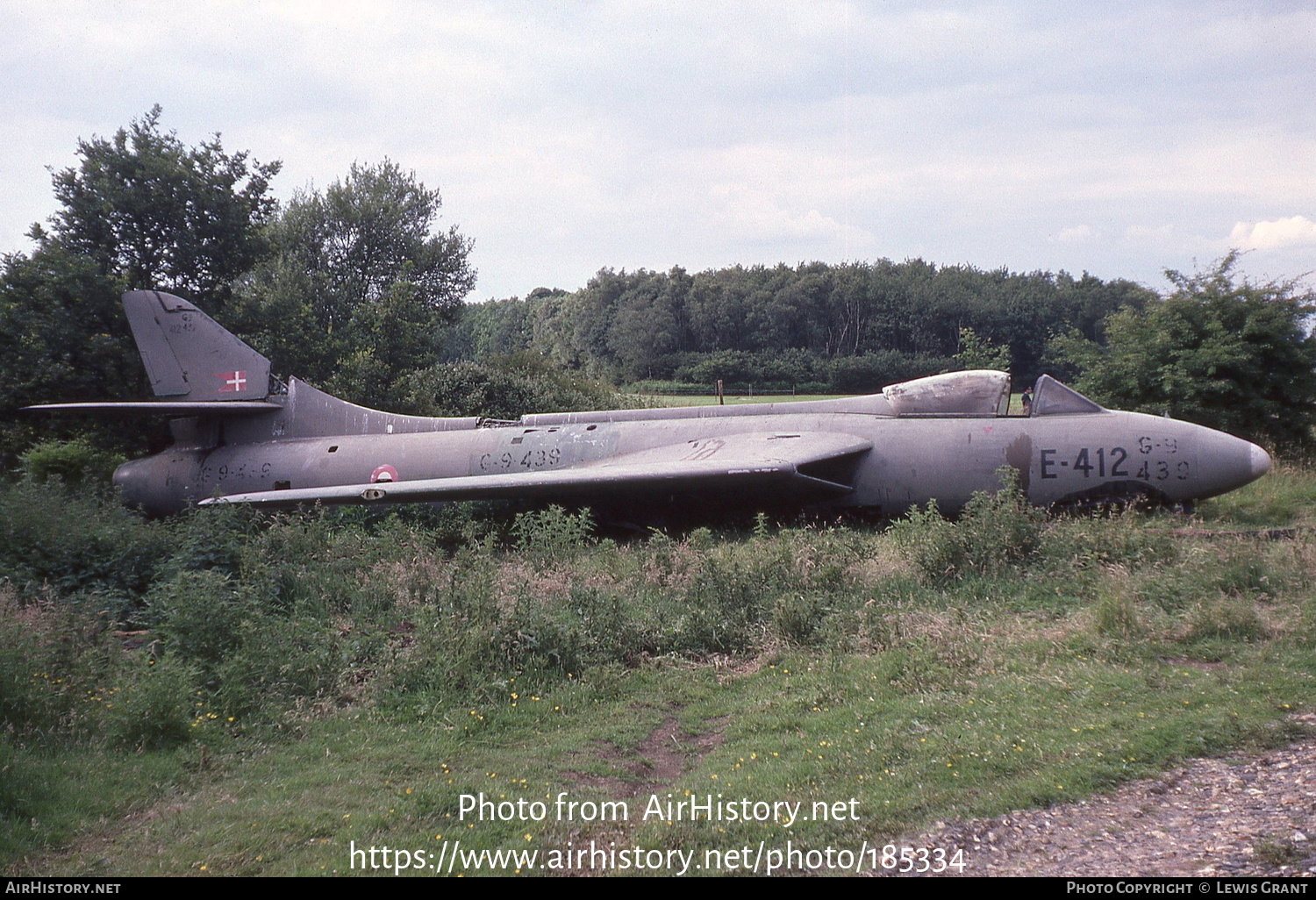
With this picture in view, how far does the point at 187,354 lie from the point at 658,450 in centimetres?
964

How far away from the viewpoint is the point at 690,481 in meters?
12.4

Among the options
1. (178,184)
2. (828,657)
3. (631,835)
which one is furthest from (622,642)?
(178,184)

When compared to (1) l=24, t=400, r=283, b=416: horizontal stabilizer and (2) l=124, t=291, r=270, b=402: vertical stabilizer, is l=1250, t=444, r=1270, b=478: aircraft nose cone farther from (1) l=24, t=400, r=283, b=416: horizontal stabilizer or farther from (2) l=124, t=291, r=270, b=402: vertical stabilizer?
(2) l=124, t=291, r=270, b=402: vertical stabilizer

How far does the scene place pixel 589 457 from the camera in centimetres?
1451

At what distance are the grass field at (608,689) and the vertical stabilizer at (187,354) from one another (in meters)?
5.71

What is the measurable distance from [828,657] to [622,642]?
1.91m

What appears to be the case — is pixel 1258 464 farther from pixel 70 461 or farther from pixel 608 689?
pixel 70 461

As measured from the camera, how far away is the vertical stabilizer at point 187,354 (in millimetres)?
16109

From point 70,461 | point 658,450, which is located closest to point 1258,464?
point 658,450

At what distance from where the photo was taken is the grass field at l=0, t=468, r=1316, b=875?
4.53 meters

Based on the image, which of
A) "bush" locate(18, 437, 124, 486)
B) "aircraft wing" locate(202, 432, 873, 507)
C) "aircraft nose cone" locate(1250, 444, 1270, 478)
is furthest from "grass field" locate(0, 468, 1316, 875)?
"bush" locate(18, 437, 124, 486)

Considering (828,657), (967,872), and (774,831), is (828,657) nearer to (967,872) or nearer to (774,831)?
(774,831)

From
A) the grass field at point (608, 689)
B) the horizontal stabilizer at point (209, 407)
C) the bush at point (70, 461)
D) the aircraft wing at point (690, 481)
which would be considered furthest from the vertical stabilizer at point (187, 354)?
the grass field at point (608, 689)

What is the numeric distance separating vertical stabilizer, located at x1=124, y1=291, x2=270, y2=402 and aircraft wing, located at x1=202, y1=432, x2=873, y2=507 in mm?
3892
